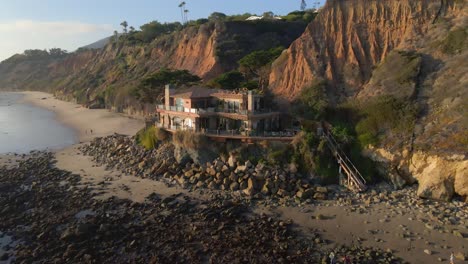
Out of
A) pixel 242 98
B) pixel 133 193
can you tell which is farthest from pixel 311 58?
pixel 133 193

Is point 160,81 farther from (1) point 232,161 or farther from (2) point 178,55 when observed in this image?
(2) point 178,55

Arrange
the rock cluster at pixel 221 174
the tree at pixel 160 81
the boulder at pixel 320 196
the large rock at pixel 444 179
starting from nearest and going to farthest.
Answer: the large rock at pixel 444 179, the boulder at pixel 320 196, the rock cluster at pixel 221 174, the tree at pixel 160 81

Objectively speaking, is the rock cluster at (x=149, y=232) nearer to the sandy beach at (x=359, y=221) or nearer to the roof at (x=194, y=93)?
the sandy beach at (x=359, y=221)

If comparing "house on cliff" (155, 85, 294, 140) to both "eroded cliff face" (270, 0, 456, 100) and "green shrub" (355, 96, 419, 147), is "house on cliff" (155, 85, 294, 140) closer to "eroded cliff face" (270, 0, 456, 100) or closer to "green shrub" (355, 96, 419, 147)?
"eroded cliff face" (270, 0, 456, 100)

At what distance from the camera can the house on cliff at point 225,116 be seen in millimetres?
30672

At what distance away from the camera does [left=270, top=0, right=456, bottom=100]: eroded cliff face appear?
3334 centimetres

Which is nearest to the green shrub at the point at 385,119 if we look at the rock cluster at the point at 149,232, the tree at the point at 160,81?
the rock cluster at the point at 149,232

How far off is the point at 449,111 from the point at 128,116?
44.6 metres

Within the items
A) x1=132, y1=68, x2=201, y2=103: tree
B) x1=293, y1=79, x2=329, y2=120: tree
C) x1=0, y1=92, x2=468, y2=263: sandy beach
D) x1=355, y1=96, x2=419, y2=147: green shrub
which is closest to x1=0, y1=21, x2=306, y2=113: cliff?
x1=132, y1=68, x2=201, y2=103: tree

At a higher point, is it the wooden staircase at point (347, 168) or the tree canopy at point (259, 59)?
the tree canopy at point (259, 59)

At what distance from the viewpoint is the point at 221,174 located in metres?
28.0

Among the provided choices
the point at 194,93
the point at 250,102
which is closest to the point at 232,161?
the point at 250,102

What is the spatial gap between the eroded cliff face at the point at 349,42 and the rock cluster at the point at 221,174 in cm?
925

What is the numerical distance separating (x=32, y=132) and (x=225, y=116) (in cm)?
3484
